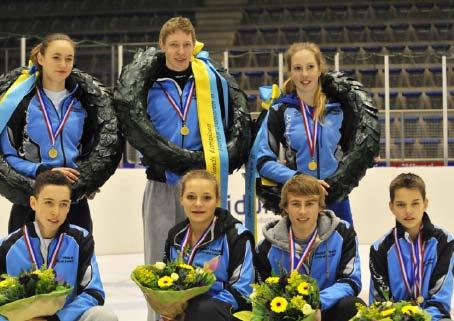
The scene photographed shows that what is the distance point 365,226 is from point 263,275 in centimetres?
486

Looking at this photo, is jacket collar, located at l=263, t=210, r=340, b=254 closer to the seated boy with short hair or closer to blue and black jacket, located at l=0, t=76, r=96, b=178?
the seated boy with short hair

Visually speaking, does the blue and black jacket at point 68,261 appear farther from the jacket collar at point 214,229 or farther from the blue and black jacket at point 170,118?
the blue and black jacket at point 170,118

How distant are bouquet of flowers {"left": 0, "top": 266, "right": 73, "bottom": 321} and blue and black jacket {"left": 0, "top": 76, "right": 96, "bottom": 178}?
760 millimetres

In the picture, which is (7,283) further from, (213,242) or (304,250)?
(304,250)

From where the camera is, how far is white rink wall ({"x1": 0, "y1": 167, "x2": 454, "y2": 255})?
7184 mm

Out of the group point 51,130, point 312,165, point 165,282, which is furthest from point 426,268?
point 51,130

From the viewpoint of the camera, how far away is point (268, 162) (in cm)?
340

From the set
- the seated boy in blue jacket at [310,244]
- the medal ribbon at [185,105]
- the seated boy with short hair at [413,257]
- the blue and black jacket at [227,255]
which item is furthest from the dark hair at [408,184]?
the medal ribbon at [185,105]

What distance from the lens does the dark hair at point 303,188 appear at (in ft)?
9.78

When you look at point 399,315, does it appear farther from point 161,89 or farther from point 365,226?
Answer: point 365,226

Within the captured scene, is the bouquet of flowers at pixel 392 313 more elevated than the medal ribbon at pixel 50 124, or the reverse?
the medal ribbon at pixel 50 124

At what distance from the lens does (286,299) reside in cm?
257

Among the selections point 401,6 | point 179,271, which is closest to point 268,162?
point 179,271

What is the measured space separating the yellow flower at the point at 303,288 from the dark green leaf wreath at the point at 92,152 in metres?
1.24
